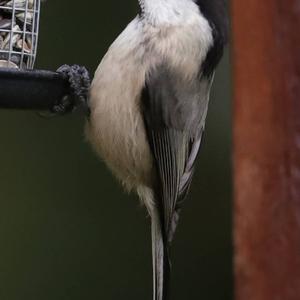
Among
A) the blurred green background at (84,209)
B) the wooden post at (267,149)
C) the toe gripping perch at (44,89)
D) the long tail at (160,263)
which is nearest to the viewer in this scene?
the wooden post at (267,149)

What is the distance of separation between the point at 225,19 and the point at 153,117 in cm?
27

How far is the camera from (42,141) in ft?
7.41

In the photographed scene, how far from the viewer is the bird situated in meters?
1.54

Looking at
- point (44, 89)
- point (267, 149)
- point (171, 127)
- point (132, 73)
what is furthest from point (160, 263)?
point (267, 149)

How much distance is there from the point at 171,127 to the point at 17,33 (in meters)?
0.39

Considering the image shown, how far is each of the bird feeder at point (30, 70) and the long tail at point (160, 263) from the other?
1.24 feet

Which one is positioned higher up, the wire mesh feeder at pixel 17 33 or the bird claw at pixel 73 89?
the wire mesh feeder at pixel 17 33

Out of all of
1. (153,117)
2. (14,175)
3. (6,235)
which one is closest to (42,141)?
(14,175)

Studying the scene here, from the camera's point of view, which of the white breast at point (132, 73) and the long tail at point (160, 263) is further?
the long tail at point (160, 263)

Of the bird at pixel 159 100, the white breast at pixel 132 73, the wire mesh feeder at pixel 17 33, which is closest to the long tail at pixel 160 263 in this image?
the bird at pixel 159 100

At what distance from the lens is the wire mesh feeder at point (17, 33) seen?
4.70 ft

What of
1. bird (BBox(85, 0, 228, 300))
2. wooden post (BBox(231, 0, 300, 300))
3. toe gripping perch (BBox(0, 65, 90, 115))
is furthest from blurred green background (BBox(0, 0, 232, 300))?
wooden post (BBox(231, 0, 300, 300))

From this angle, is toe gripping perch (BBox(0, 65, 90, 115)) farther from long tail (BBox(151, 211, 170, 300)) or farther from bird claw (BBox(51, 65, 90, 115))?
long tail (BBox(151, 211, 170, 300))

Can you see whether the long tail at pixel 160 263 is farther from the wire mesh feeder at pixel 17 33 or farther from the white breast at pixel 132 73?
the wire mesh feeder at pixel 17 33
